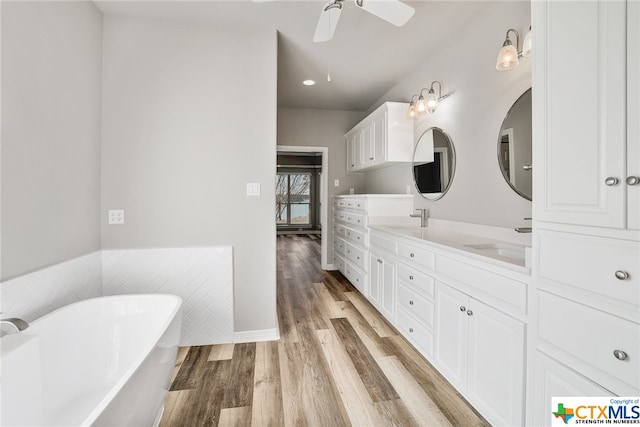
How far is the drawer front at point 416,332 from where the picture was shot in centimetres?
220

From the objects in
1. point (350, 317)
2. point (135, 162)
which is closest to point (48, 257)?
point (135, 162)

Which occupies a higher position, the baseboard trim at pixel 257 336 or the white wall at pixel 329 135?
the white wall at pixel 329 135

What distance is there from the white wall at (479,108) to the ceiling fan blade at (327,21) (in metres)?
1.16

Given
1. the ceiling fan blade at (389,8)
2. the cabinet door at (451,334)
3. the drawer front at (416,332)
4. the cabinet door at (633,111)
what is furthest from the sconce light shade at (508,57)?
the drawer front at (416,332)

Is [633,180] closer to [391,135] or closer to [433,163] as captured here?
[433,163]

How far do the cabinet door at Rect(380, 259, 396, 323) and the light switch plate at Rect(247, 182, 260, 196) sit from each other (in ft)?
4.51

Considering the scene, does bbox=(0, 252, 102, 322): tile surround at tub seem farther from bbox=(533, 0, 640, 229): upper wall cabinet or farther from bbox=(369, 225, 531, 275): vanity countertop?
bbox=(533, 0, 640, 229): upper wall cabinet

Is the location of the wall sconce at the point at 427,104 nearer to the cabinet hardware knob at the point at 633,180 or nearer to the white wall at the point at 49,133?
the cabinet hardware knob at the point at 633,180

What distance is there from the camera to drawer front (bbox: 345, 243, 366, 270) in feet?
12.2

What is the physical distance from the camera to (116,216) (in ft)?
8.01

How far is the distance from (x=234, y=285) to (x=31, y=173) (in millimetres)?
1506

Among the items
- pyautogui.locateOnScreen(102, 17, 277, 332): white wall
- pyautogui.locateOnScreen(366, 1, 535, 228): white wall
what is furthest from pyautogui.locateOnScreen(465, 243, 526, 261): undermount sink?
pyautogui.locateOnScreen(102, 17, 277, 332): white wall

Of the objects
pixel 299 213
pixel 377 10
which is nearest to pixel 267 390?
pixel 377 10

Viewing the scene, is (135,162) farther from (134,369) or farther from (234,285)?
(134,369)
